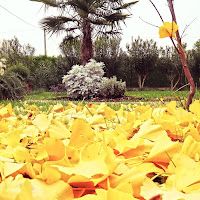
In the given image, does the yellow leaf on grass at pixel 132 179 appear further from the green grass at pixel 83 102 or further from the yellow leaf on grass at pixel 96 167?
the green grass at pixel 83 102

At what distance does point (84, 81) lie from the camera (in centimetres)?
1079

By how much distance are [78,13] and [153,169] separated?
12.3 metres

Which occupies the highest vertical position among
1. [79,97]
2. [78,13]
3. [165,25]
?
[78,13]

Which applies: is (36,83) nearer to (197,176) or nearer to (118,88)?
(118,88)

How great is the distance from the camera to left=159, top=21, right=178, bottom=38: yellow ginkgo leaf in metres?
0.69

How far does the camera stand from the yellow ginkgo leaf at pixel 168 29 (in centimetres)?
69

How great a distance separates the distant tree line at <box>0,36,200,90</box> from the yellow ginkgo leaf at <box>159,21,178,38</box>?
666 inches

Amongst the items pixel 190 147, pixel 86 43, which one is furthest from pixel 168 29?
pixel 86 43

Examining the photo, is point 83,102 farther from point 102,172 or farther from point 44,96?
point 44,96

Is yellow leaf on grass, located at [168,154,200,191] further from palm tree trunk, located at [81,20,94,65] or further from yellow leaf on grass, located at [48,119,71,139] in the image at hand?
palm tree trunk, located at [81,20,94,65]

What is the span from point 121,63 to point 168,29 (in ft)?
57.7

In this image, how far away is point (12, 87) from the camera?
21.6 feet

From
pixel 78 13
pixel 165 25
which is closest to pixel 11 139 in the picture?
pixel 165 25

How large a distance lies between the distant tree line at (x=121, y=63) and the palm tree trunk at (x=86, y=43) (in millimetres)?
4882
